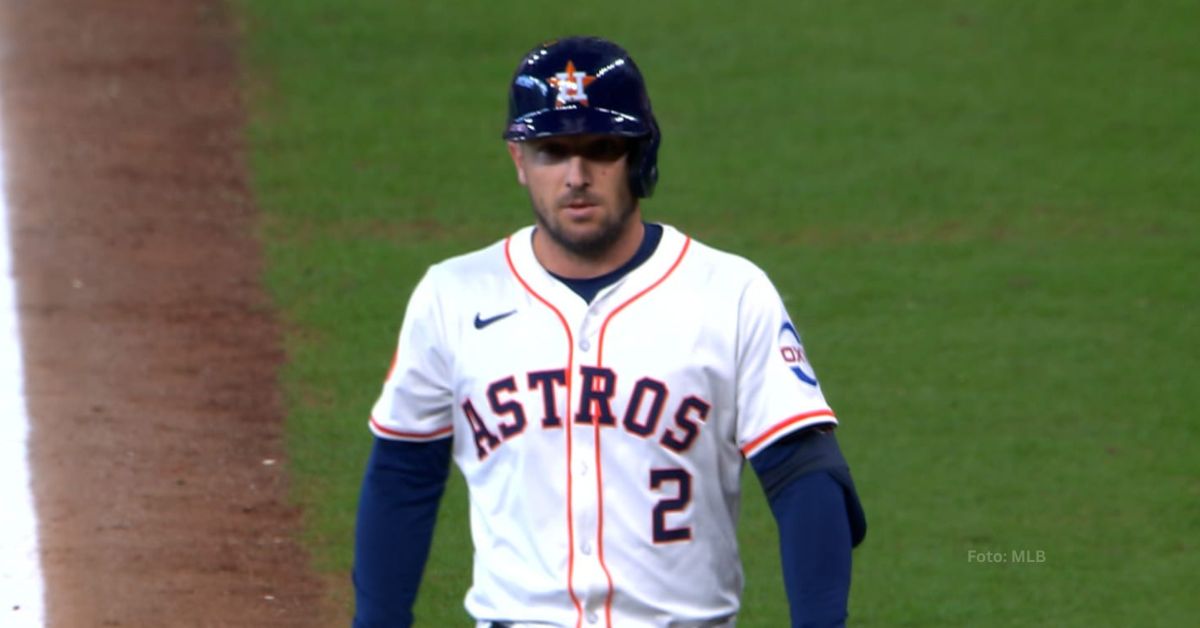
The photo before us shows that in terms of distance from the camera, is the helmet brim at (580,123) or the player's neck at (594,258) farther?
the player's neck at (594,258)

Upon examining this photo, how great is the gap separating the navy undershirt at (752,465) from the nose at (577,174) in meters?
0.17

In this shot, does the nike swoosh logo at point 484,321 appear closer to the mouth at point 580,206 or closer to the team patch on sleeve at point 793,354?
the mouth at point 580,206

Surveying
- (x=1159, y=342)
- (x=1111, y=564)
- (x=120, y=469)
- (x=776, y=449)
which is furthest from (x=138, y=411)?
(x=776, y=449)

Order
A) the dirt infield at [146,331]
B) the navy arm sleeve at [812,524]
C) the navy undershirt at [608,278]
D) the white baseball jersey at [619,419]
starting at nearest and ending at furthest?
the navy arm sleeve at [812,524] → the white baseball jersey at [619,419] → the navy undershirt at [608,278] → the dirt infield at [146,331]

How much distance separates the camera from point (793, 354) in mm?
2992

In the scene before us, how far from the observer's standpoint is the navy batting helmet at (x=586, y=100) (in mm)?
2980

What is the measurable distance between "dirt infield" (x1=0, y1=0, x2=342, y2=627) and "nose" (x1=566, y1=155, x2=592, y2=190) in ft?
8.33

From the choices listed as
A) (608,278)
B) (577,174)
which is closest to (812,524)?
(608,278)

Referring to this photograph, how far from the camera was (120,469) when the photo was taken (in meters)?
6.23

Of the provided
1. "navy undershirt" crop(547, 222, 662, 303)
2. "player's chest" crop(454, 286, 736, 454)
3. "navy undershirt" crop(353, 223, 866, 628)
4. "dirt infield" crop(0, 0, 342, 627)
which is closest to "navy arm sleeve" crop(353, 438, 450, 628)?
"navy undershirt" crop(353, 223, 866, 628)

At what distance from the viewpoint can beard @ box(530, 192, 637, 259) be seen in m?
3.03

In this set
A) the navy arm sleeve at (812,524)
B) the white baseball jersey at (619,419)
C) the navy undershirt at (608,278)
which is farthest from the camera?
the navy undershirt at (608,278)

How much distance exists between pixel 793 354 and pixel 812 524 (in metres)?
0.27

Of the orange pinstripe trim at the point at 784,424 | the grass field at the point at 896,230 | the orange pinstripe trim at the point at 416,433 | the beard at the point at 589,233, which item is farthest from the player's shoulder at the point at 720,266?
the grass field at the point at 896,230
